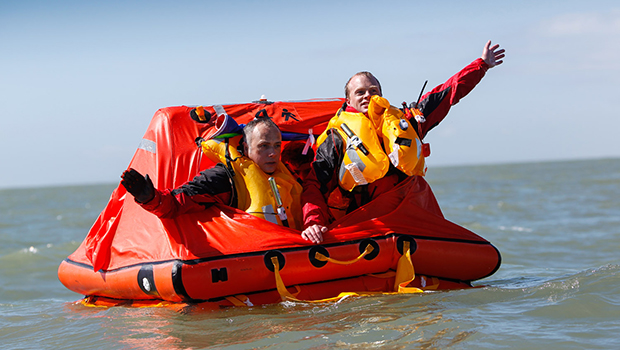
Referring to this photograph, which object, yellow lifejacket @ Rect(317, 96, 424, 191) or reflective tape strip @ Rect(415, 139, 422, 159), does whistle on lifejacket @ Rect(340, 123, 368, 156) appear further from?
reflective tape strip @ Rect(415, 139, 422, 159)

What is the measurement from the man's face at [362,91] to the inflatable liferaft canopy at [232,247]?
53 cm

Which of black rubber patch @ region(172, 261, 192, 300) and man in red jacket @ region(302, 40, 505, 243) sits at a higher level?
man in red jacket @ region(302, 40, 505, 243)

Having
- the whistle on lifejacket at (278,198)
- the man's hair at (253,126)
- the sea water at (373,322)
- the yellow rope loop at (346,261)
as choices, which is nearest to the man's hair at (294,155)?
the man's hair at (253,126)

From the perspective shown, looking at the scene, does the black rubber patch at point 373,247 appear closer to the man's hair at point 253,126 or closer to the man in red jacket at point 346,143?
the man in red jacket at point 346,143

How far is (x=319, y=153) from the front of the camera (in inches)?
159

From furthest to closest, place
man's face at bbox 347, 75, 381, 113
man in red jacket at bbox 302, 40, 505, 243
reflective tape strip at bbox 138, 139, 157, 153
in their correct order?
reflective tape strip at bbox 138, 139, 157, 153 → man's face at bbox 347, 75, 381, 113 → man in red jacket at bbox 302, 40, 505, 243

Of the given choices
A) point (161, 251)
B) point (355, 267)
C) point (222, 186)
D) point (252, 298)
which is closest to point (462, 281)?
point (355, 267)

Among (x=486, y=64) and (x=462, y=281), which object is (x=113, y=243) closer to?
(x=462, y=281)

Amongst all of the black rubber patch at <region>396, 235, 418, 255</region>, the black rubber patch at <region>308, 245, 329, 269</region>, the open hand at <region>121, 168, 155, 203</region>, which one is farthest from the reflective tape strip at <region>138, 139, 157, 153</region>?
the black rubber patch at <region>396, 235, 418, 255</region>

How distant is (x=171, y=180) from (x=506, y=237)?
5747 mm

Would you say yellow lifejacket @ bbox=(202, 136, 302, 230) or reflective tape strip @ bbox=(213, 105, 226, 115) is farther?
reflective tape strip @ bbox=(213, 105, 226, 115)

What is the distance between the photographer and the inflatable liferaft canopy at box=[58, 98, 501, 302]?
3.58m

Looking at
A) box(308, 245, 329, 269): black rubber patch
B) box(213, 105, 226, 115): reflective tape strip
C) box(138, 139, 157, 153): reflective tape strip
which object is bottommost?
box(308, 245, 329, 269): black rubber patch

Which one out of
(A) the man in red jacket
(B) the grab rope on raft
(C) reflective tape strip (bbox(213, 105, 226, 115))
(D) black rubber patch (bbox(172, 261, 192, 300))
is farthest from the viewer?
(C) reflective tape strip (bbox(213, 105, 226, 115))
